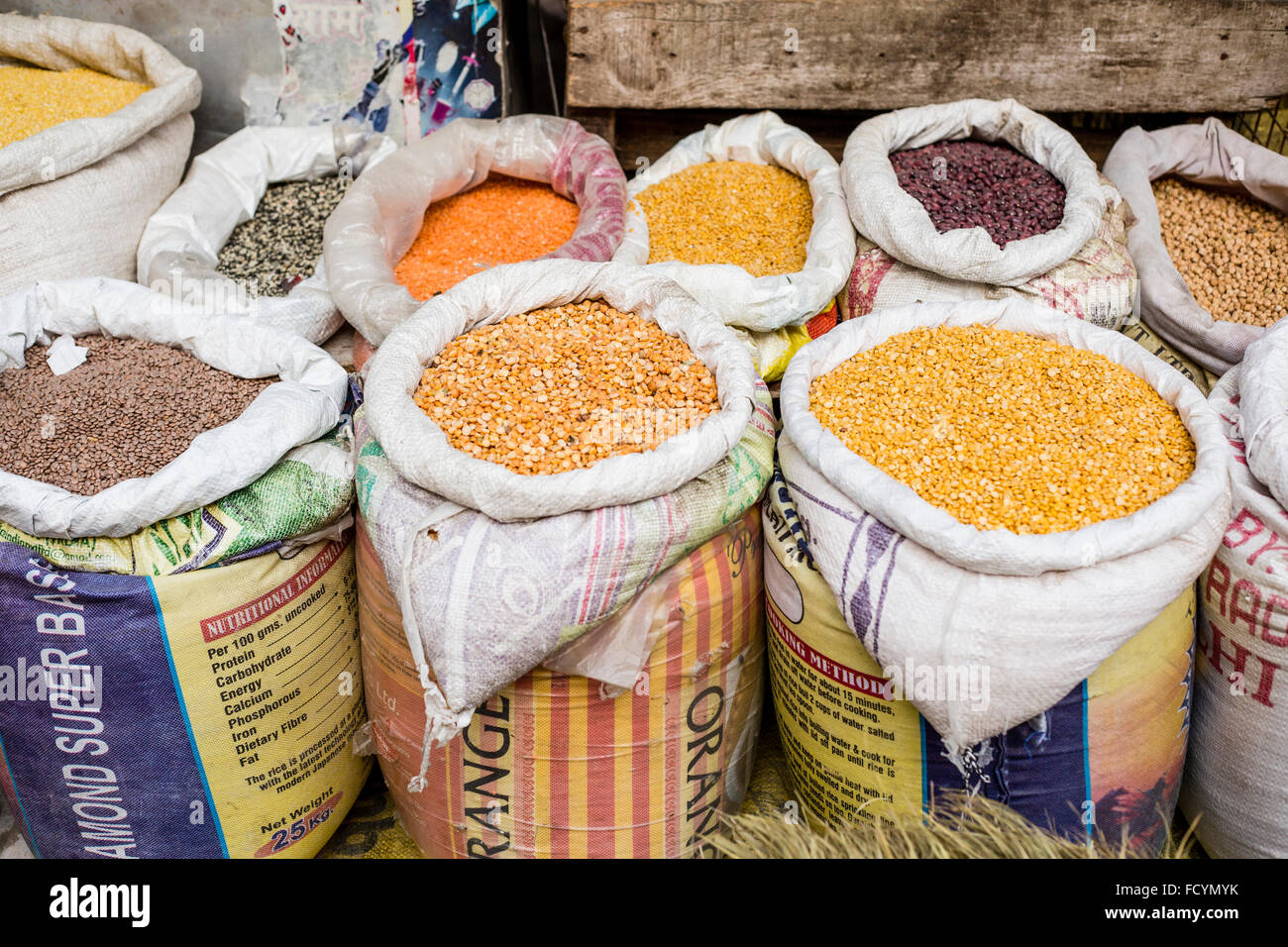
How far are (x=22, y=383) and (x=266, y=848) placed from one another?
885 millimetres

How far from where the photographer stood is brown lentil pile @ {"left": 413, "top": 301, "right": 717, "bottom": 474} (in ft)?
5.04

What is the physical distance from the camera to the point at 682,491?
5.08ft

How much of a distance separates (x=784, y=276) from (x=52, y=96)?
5.27 ft

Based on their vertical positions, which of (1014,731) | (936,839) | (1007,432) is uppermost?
(1007,432)

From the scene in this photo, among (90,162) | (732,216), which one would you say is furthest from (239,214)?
(732,216)

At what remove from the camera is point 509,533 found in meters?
1.47

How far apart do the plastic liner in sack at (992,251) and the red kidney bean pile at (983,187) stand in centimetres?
4

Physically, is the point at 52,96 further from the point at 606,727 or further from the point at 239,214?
the point at 606,727

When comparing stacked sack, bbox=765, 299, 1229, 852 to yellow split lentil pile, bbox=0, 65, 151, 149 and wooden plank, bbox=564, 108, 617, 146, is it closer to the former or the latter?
wooden plank, bbox=564, 108, 617, 146

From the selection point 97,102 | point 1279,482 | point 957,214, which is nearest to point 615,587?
point 1279,482

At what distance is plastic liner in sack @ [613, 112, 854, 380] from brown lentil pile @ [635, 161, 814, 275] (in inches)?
1.9

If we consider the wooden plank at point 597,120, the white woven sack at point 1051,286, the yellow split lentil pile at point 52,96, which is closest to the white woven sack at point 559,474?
the white woven sack at point 1051,286

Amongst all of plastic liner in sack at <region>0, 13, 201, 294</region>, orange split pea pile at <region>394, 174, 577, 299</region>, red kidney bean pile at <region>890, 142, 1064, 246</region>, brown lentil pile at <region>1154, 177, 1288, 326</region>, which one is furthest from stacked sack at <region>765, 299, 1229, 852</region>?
plastic liner in sack at <region>0, 13, 201, 294</region>

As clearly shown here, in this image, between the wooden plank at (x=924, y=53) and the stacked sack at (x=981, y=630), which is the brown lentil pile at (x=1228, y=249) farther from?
the stacked sack at (x=981, y=630)
